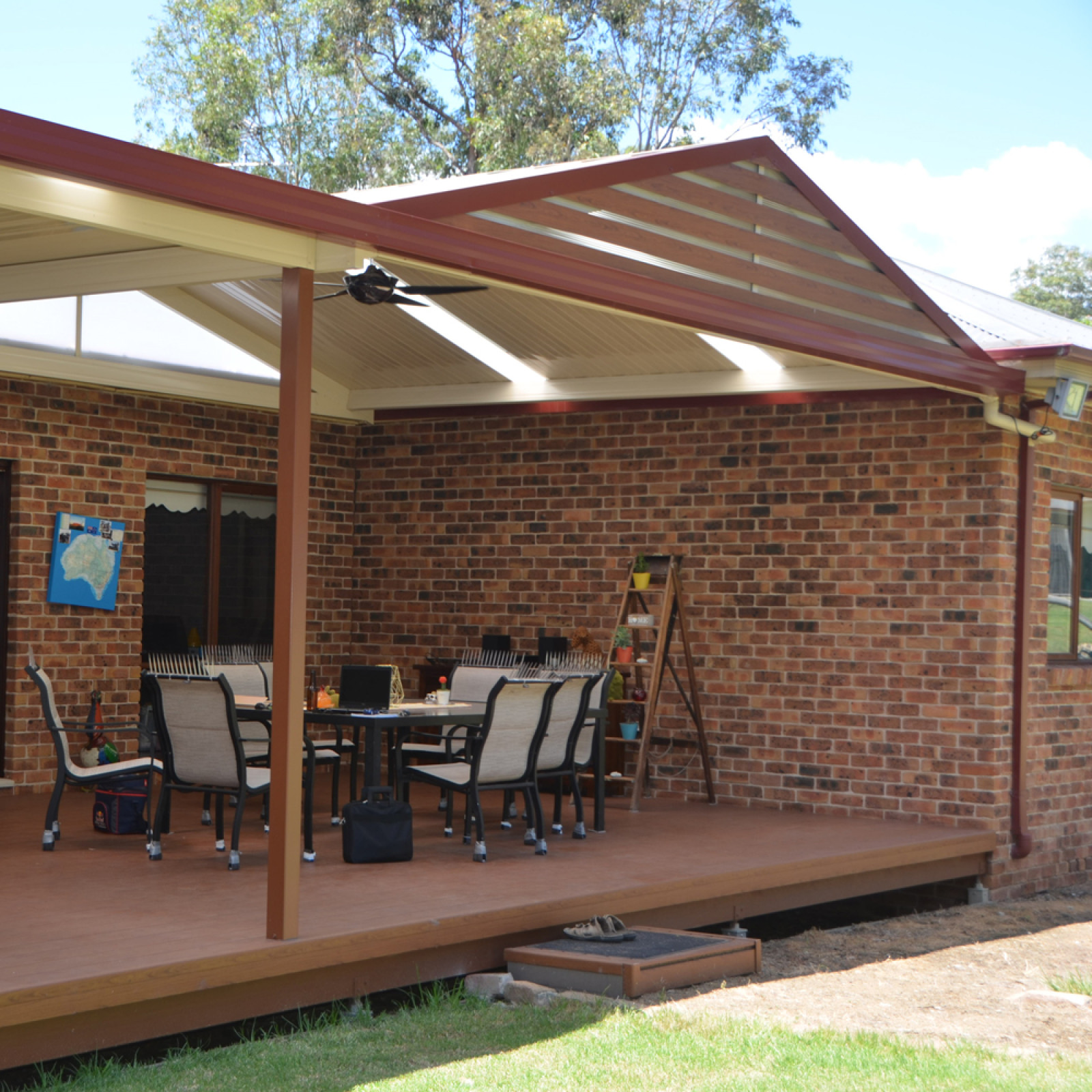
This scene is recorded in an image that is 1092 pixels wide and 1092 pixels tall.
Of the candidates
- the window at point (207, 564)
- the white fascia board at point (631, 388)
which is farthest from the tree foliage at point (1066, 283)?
the window at point (207, 564)

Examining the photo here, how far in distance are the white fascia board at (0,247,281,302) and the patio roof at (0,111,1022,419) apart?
0.04 feet

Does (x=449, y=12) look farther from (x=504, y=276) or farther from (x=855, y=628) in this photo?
(x=504, y=276)

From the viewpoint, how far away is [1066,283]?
133ft

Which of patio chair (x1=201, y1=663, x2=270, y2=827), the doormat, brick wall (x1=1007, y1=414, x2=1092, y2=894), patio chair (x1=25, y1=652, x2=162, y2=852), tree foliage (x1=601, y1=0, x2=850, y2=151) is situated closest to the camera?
the doormat

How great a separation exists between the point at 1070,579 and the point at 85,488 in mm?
5981

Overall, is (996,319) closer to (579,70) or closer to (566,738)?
(566,738)

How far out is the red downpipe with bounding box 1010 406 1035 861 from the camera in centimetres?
845

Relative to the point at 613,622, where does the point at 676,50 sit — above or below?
above

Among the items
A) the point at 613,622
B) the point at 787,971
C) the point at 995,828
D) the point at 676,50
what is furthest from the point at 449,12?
the point at 787,971

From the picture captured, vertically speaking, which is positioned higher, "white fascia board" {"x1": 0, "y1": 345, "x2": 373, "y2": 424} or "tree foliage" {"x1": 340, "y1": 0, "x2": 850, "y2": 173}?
"tree foliage" {"x1": 340, "y1": 0, "x2": 850, "y2": 173}

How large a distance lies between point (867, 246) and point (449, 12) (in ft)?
50.8

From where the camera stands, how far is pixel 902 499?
28.4 ft

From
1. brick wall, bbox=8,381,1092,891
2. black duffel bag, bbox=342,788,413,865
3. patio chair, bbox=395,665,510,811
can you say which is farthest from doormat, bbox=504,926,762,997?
brick wall, bbox=8,381,1092,891

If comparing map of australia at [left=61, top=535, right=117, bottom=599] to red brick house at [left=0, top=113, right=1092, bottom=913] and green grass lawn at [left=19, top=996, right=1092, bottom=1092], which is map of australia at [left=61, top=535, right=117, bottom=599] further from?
green grass lawn at [left=19, top=996, right=1092, bottom=1092]
